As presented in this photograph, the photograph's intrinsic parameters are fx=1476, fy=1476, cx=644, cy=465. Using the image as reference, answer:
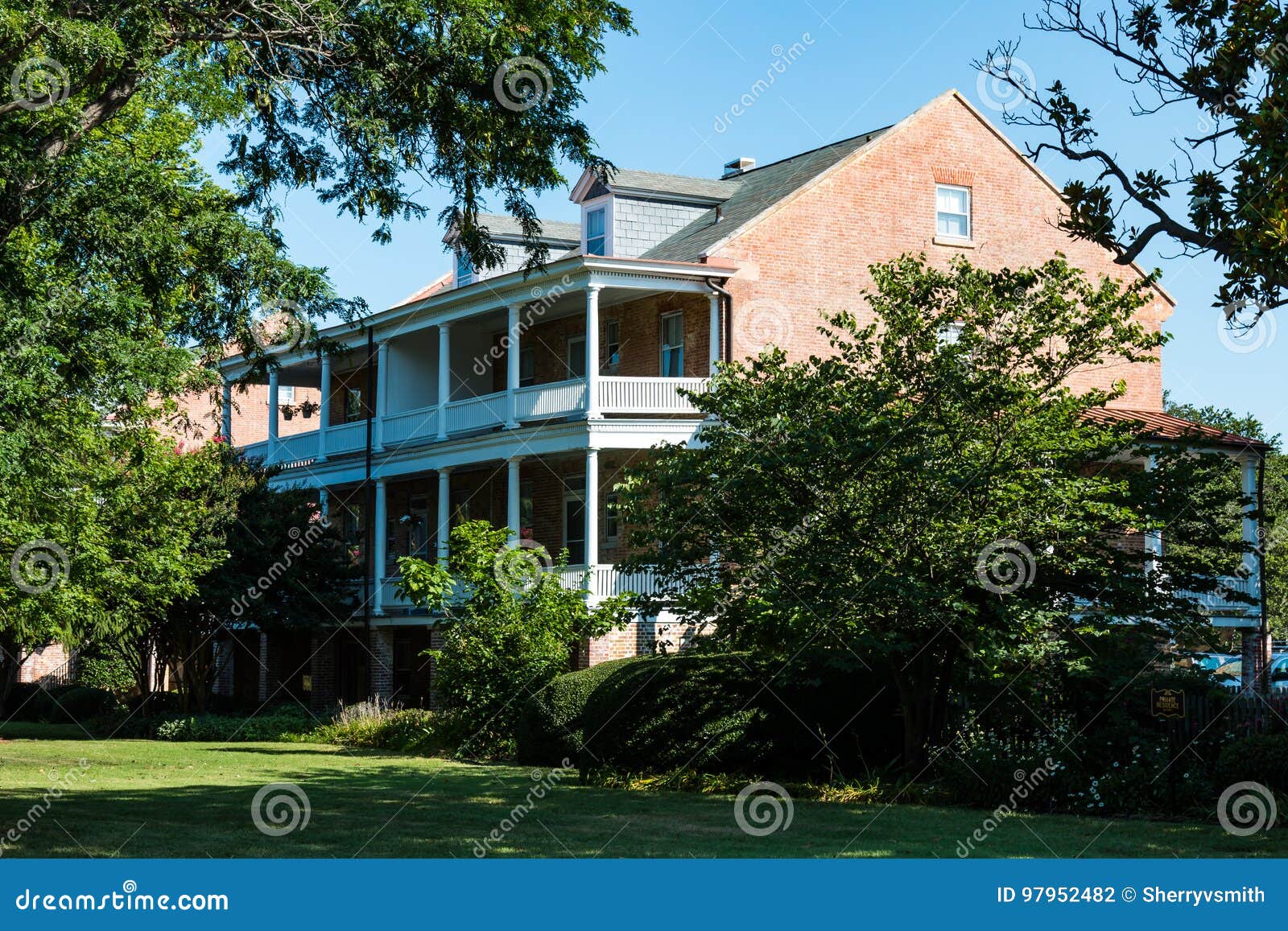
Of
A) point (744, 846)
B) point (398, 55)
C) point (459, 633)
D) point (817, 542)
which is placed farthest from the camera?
point (459, 633)

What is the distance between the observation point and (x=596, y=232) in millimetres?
35969

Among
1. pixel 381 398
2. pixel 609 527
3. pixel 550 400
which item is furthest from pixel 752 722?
pixel 381 398

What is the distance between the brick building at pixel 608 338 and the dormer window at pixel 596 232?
6 cm

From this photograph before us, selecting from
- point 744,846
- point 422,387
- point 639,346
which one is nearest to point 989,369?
point 744,846

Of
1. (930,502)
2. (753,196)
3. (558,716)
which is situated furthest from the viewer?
(753,196)

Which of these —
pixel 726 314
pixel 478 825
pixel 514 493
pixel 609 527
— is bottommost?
pixel 478 825

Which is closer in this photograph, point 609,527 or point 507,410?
point 507,410

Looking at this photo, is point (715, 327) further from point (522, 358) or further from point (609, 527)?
point (522, 358)

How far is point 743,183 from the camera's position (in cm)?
3791

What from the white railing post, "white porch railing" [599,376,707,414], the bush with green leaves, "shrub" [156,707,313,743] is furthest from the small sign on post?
"shrub" [156,707,313,743]

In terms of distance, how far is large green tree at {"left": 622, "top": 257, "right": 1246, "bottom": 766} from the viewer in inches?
695

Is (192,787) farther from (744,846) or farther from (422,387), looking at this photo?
(422,387)

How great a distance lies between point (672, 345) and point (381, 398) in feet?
29.2

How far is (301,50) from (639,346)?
1904 centimetres
